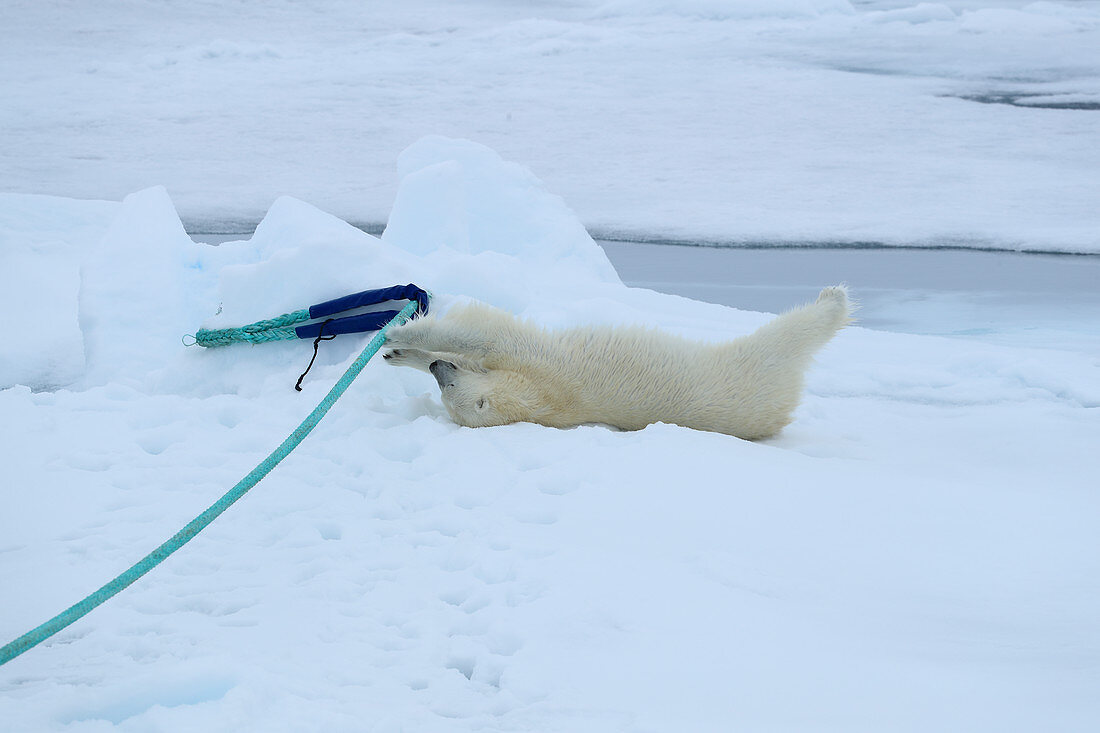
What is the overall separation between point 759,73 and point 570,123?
145 inches

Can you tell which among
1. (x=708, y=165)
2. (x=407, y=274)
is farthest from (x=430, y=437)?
(x=708, y=165)

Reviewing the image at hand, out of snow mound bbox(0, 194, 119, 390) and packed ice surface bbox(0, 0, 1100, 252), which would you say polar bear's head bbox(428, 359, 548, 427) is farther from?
packed ice surface bbox(0, 0, 1100, 252)

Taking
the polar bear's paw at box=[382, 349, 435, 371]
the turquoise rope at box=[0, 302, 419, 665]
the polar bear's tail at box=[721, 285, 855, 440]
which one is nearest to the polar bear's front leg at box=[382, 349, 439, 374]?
the polar bear's paw at box=[382, 349, 435, 371]

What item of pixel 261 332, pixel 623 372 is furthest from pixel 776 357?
pixel 261 332

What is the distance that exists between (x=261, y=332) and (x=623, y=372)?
4.10ft

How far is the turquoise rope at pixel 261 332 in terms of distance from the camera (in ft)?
10.2

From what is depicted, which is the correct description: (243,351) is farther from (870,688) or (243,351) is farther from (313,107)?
(313,107)

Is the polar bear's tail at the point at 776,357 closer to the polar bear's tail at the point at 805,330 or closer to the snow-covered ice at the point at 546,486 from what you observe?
the polar bear's tail at the point at 805,330

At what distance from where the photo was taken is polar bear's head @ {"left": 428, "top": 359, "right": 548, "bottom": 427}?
2.71 m

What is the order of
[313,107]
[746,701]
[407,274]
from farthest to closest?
[313,107]
[407,274]
[746,701]

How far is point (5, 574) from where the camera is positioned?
1.95 m

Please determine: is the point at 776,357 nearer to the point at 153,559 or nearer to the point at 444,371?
the point at 444,371

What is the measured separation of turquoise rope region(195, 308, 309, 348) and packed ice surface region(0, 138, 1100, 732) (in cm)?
6

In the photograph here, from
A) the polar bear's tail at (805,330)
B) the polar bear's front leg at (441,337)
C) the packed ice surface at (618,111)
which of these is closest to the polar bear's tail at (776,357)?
the polar bear's tail at (805,330)
